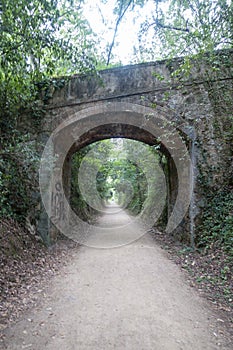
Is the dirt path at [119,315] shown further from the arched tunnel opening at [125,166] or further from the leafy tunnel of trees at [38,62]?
the arched tunnel opening at [125,166]

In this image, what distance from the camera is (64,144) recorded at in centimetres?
708

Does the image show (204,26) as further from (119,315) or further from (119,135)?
(119,315)

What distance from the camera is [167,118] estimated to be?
6102 mm

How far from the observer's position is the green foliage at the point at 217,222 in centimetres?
464

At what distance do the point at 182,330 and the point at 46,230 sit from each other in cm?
433

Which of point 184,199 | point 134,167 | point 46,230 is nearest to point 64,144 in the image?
point 46,230

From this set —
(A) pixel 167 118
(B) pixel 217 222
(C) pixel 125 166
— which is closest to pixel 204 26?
(A) pixel 167 118

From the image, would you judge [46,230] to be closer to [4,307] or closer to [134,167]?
[4,307]

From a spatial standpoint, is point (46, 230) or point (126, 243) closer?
point (46, 230)

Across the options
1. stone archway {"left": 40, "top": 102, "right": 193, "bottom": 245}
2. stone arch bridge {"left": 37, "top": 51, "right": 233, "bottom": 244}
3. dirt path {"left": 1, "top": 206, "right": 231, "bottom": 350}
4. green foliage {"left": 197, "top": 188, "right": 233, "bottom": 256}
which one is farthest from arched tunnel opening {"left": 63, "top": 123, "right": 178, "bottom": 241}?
dirt path {"left": 1, "top": 206, "right": 231, "bottom": 350}

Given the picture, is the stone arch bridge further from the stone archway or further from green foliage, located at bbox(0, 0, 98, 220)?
green foliage, located at bbox(0, 0, 98, 220)

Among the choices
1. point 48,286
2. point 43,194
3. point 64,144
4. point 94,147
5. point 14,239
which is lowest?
point 48,286

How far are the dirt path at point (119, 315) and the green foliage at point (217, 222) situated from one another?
39.2 inches

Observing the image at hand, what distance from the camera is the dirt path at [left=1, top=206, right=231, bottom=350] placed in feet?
7.99
